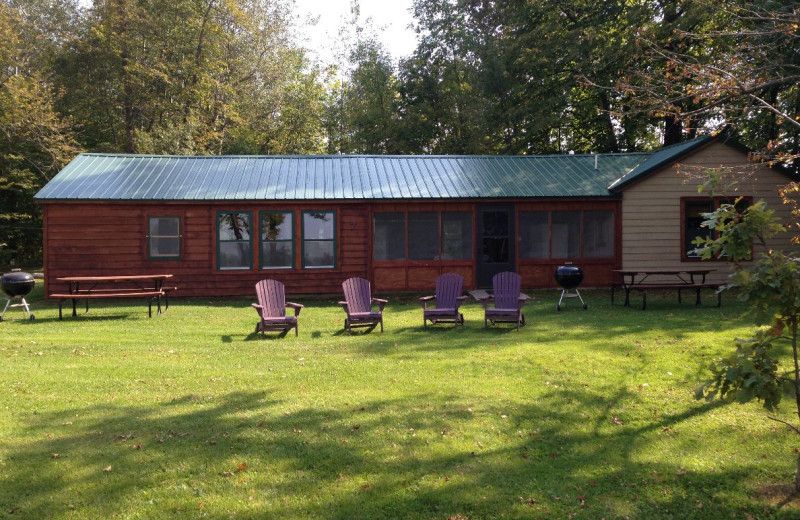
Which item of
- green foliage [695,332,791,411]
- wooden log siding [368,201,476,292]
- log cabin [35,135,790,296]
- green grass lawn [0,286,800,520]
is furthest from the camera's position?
wooden log siding [368,201,476,292]

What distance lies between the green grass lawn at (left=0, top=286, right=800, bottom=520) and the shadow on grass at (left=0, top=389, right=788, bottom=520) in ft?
0.06

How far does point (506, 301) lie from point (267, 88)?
78.0 ft

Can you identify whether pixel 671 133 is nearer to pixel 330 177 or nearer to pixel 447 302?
pixel 330 177

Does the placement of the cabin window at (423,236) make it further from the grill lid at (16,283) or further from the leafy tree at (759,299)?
the leafy tree at (759,299)

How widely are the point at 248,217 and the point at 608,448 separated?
1253 cm

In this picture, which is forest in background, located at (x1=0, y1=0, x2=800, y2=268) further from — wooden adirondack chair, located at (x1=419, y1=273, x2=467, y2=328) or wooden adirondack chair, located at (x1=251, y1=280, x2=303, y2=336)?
wooden adirondack chair, located at (x1=251, y1=280, x2=303, y2=336)

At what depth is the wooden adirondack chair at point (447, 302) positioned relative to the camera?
1067 centimetres

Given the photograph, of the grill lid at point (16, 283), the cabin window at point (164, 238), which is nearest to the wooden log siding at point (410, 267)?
the cabin window at point (164, 238)

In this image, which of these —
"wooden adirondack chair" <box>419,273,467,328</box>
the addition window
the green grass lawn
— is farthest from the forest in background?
the green grass lawn

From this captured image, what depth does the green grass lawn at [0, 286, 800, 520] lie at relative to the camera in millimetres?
3926

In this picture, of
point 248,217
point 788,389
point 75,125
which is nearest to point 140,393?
point 788,389

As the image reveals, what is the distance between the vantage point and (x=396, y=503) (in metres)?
3.88

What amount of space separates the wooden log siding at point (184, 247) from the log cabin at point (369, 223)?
27 mm

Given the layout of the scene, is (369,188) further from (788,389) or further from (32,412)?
(788,389)
